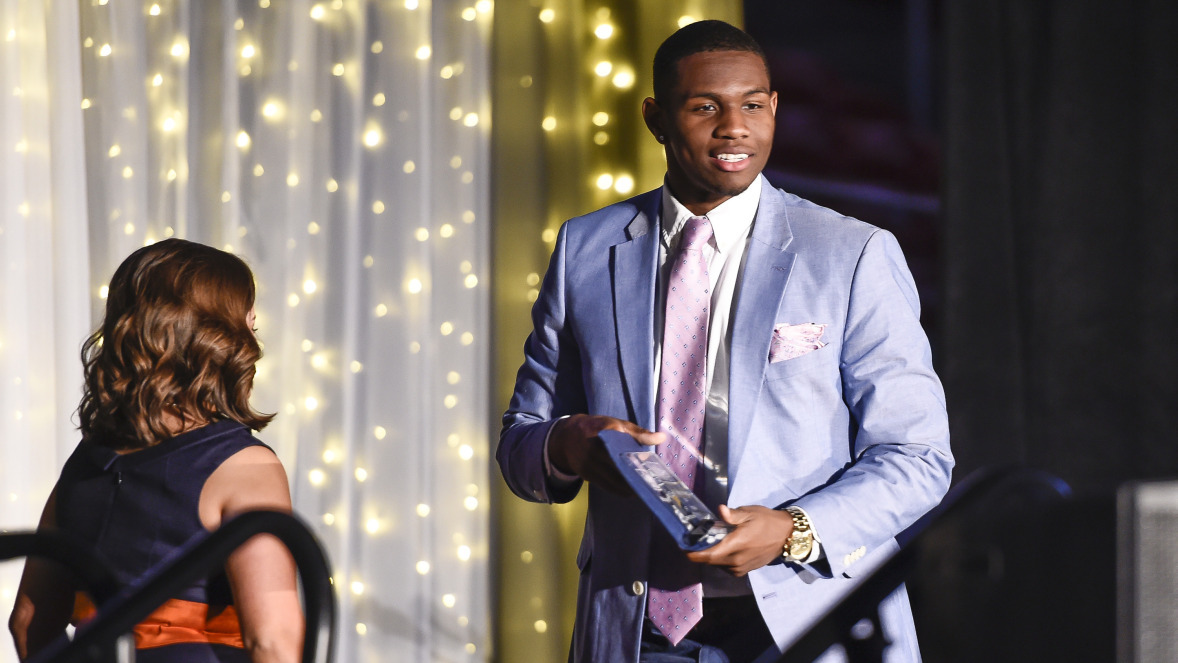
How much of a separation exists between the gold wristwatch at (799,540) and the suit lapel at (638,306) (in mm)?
257

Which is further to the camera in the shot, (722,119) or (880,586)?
(722,119)

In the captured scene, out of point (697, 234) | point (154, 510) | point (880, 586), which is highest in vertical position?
point (697, 234)

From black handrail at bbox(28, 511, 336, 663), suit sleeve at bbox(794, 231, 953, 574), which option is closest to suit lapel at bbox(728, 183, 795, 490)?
suit sleeve at bbox(794, 231, 953, 574)

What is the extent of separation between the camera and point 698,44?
142 cm

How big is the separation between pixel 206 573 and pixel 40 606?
2.85 ft

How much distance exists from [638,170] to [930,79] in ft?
3.59

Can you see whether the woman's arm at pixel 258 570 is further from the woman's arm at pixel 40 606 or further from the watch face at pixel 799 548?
the watch face at pixel 799 548

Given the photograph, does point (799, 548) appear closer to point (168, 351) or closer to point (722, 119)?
point (722, 119)

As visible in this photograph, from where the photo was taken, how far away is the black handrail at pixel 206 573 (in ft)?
2.45

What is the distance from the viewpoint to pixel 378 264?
3049mm

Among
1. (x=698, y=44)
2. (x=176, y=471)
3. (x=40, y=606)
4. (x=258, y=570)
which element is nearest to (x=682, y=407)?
(x=698, y=44)

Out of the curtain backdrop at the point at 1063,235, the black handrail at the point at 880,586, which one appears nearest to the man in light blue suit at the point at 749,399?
the black handrail at the point at 880,586

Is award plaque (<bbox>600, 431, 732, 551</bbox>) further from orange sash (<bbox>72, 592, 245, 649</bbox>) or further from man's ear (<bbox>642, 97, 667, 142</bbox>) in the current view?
orange sash (<bbox>72, 592, 245, 649</bbox>)

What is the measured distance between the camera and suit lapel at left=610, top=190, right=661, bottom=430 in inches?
54.2
